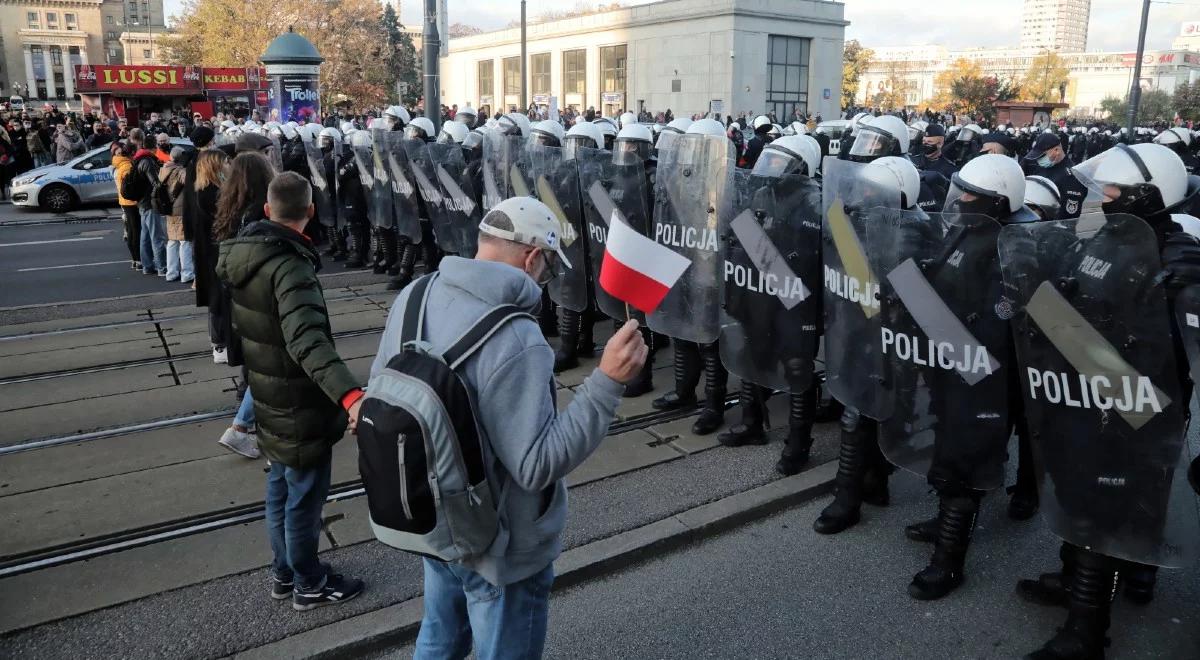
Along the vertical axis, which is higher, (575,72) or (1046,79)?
(1046,79)

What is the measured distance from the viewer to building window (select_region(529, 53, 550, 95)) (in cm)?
6469

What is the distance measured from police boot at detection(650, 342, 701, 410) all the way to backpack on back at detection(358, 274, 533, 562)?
390cm

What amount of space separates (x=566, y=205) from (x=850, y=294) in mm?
2815

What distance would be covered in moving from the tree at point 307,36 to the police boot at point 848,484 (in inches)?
1951

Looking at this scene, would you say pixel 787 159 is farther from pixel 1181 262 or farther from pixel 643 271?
pixel 643 271

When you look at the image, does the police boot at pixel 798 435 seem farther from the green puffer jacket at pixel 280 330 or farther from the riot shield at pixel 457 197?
the riot shield at pixel 457 197

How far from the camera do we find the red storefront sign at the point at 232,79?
113 ft

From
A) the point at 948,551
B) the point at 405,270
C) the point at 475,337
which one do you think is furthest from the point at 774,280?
the point at 405,270

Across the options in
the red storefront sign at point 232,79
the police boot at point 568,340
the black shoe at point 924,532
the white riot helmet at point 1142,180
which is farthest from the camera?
the red storefront sign at point 232,79

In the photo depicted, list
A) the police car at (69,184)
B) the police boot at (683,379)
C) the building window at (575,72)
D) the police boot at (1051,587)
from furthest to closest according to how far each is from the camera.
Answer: the building window at (575,72) → the police car at (69,184) → the police boot at (683,379) → the police boot at (1051,587)

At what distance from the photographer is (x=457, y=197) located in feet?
26.8

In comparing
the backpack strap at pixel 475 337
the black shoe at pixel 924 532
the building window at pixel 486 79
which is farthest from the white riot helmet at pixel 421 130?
the building window at pixel 486 79

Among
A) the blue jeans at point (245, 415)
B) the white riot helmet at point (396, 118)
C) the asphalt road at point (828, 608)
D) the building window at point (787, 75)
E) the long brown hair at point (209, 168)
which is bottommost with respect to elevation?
the asphalt road at point (828, 608)

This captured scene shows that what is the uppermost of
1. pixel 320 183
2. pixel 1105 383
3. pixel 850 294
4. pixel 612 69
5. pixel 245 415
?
pixel 612 69
